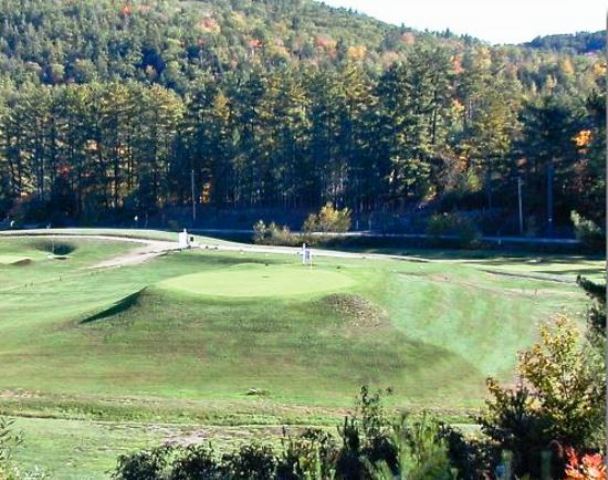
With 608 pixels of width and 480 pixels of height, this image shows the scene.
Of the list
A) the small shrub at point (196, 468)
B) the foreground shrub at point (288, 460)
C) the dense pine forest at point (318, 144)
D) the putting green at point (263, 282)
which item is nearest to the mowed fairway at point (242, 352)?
the putting green at point (263, 282)

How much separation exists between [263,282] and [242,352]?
280 inches

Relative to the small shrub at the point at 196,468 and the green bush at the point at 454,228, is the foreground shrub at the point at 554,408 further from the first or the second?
the green bush at the point at 454,228

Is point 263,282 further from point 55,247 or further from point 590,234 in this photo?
point 55,247

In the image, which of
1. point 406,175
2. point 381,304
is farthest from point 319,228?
point 381,304

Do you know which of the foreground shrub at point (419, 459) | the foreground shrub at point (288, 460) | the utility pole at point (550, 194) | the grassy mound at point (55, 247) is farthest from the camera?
the utility pole at point (550, 194)

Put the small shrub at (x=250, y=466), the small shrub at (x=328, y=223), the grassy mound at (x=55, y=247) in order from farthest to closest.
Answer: the small shrub at (x=328, y=223) < the grassy mound at (x=55, y=247) < the small shrub at (x=250, y=466)

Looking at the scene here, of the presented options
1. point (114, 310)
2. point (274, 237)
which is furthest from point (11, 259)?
point (114, 310)

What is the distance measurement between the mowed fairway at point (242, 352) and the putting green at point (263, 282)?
0.07 metres

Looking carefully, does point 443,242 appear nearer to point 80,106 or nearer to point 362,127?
point 362,127

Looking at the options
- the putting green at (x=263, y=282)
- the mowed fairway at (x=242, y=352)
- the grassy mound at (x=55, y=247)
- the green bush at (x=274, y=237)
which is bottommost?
the mowed fairway at (x=242, y=352)

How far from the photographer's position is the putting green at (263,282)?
28680mm

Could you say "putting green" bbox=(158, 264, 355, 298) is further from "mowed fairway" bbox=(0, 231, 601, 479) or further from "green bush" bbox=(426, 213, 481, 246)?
"green bush" bbox=(426, 213, 481, 246)

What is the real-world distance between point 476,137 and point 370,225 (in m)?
11.1

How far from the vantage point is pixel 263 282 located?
31.1 meters
